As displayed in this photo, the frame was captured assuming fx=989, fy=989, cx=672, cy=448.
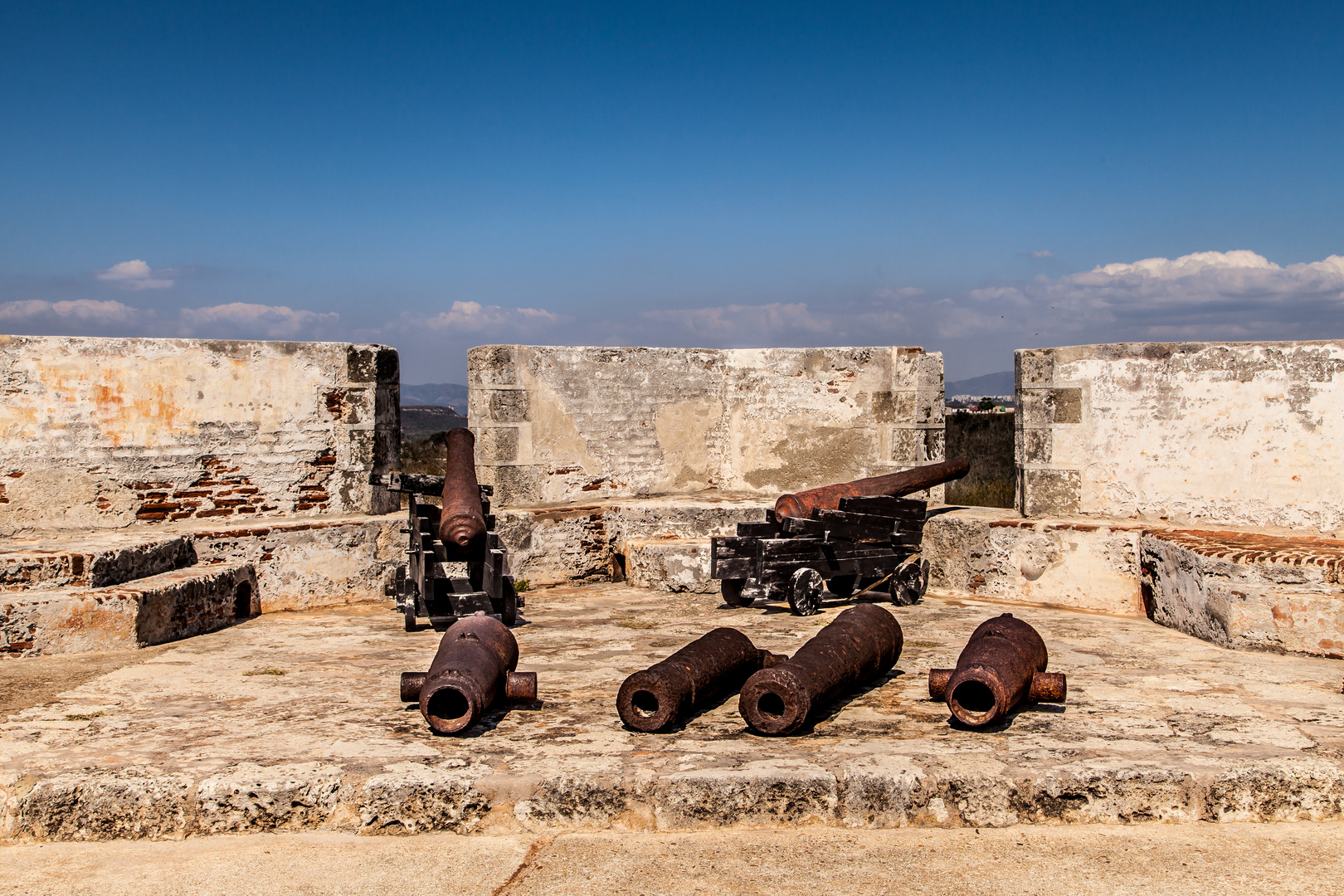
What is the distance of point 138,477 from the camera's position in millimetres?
6789

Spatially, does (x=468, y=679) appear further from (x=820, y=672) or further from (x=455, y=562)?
(x=455, y=562)

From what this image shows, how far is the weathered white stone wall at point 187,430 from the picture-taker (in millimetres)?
6504

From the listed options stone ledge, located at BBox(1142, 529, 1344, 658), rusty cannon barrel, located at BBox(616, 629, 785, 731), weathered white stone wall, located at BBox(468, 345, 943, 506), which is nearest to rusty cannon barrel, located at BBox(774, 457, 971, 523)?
weathered white stone wall, located at BBox(468, 345, 943, 506)

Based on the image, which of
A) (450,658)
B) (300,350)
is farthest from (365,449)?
(450,658)

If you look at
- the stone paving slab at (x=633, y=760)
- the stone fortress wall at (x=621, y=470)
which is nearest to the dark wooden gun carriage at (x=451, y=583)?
the stone fortress wall at (x=621, y=470)

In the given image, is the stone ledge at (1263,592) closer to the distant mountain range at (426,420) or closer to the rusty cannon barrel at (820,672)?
the rusty cannon barrel at (820,672)

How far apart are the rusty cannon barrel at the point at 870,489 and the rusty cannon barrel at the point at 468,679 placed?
2.92 meters

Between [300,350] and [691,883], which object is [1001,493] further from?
[691,883]

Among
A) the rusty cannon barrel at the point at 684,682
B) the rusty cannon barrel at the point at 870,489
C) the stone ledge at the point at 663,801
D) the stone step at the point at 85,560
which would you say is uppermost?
the rusty cannon barrel at the point at 870,489

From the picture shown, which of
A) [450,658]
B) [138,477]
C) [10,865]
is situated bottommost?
[10,865]

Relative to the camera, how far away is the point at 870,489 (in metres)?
7.29

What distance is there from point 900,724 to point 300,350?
17.2 feet

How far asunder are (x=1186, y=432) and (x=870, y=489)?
2.16m

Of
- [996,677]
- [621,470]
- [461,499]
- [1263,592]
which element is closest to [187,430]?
[461,499]
